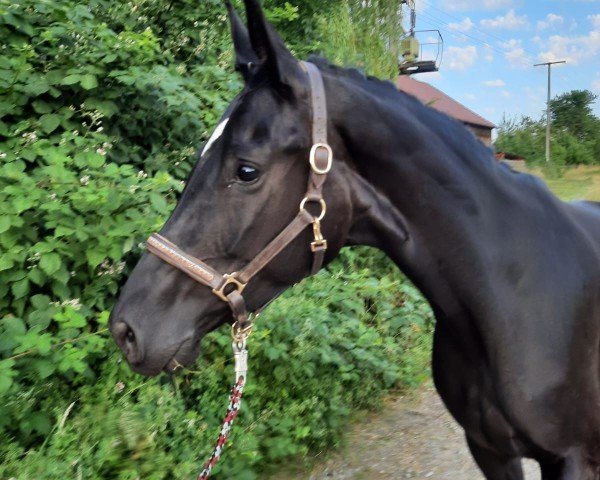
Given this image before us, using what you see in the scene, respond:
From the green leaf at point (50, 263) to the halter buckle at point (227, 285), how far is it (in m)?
1.13

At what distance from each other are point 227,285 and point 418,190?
702 mm

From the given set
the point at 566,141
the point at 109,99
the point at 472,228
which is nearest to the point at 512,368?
the point at 472,228

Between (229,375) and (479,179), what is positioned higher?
(479,179)

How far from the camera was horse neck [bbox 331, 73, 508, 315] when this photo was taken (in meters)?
1.95

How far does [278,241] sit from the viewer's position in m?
1.81

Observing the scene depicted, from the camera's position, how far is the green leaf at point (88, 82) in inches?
130

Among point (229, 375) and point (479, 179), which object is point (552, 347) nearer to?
point (479, 179)

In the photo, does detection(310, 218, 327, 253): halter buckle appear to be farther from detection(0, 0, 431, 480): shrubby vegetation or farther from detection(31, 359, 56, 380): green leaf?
detection(31, 359, 56, 380): green leaf

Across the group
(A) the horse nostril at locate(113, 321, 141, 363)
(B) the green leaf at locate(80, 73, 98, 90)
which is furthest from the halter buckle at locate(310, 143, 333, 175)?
(B) the green leaf at locate(80, 73, 98, 90)

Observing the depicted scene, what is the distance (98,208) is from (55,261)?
0.36 m

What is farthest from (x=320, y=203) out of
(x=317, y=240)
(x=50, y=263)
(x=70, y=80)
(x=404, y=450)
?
(x=404, y=450)

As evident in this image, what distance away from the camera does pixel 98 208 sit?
2873mm

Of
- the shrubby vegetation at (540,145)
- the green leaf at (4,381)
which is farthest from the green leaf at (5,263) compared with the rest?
the shrubby vegetation at (540,145)

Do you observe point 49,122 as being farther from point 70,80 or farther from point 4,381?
point 4,381
